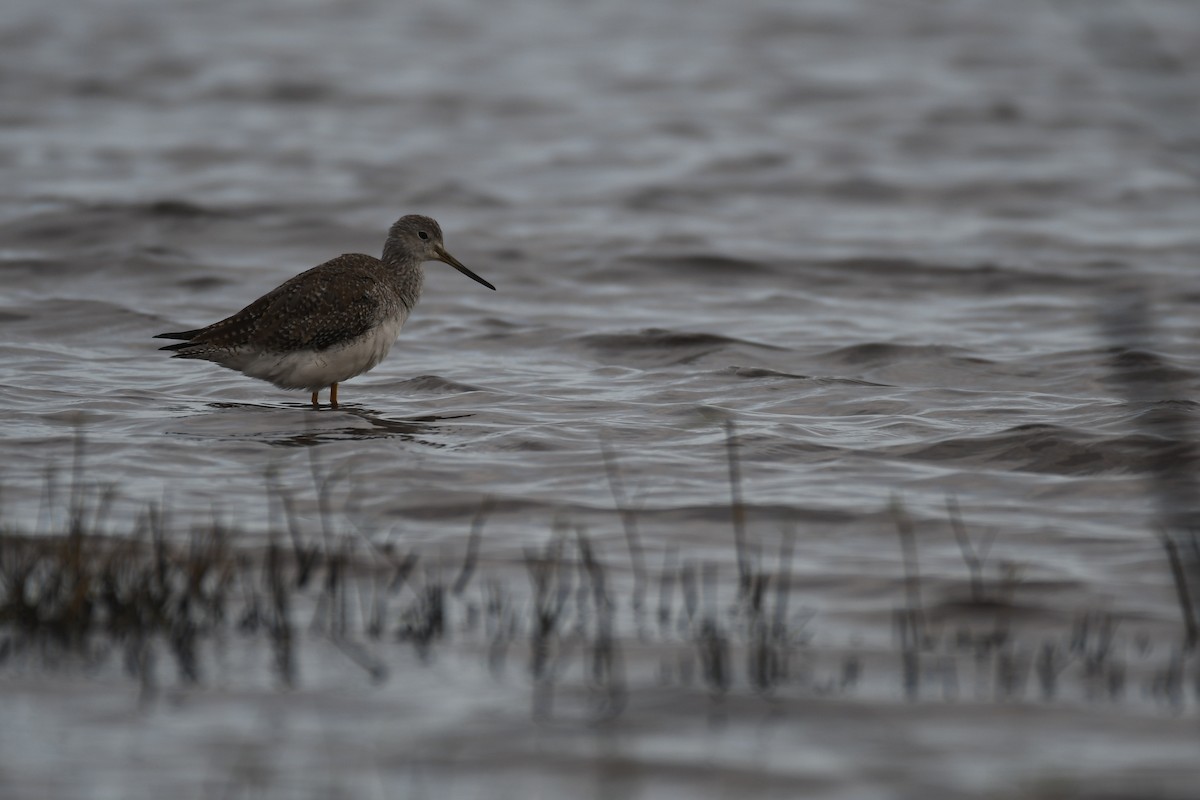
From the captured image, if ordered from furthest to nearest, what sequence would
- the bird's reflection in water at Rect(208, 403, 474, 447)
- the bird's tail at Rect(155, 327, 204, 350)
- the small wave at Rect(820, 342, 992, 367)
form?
the small wave at Rect(820, 342, 992, 367) → the bird's tail at Rect(155, 327, 204, 350) → the bird's reflection in water at Rect(208, 403, 474, 447)

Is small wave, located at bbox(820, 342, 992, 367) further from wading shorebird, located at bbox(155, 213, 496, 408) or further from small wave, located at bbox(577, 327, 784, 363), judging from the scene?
wading shorebird, located at bbox(155, 213, 496, 408)

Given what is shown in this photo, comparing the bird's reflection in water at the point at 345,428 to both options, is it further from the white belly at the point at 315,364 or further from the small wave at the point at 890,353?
the small wave at the point at 890,353

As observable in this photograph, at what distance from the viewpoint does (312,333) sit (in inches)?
388

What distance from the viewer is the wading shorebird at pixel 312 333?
988 cm

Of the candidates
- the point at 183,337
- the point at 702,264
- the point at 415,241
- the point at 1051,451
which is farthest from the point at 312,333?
the point at 702,264

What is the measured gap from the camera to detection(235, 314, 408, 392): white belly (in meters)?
9.86

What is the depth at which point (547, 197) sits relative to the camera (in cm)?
1920

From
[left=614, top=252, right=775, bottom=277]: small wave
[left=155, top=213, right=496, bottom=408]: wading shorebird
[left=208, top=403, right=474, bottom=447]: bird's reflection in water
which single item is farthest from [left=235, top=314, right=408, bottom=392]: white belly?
[left=614, top=252, right=775, bottom=277]: small wave

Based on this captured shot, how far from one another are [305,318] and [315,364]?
1.06ft

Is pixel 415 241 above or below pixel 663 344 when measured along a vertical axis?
above

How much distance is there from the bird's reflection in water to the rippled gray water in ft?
0.15

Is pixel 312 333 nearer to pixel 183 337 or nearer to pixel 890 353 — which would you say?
pixel 183 337

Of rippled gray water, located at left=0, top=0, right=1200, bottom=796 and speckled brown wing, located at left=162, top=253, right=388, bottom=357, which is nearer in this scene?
rippled gray water, located at left=0, top=0, right=1200, bottom=796

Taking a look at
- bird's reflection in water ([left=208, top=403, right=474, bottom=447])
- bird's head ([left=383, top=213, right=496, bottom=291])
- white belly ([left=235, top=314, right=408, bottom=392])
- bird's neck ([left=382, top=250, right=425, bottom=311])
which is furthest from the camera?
bird's head ([left=383, top=213, right=496, bottom=291])
